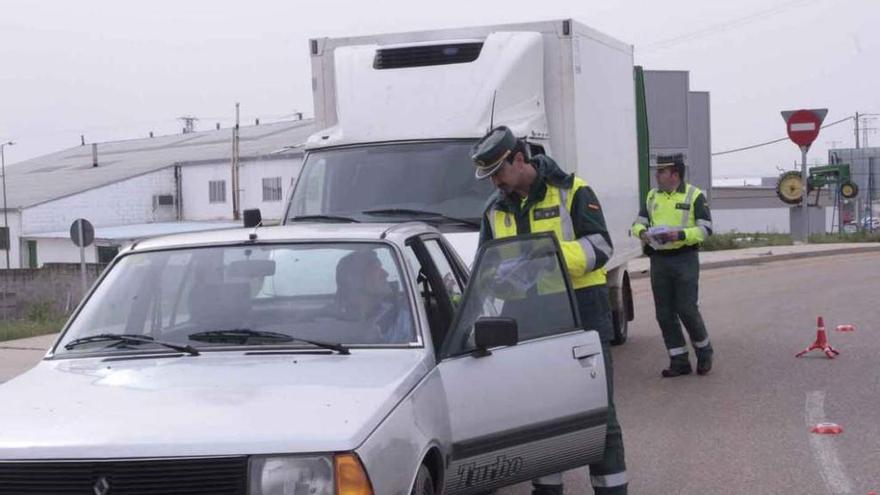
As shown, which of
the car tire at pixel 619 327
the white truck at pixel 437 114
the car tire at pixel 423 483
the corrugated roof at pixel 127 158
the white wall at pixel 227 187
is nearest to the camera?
the car tire at pixel 423 483

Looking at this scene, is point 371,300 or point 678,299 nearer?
point 371,300

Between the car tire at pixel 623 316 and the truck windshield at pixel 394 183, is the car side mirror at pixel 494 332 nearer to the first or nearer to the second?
the truck windshield at pixel 394 183

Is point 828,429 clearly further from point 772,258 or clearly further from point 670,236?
point 772,258

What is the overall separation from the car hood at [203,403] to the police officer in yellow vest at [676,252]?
6.13 metres

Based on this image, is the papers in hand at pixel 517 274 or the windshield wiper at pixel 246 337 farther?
the papers in hand at pixel 517 274

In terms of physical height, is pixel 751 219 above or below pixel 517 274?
below

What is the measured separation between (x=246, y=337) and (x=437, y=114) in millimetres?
5890

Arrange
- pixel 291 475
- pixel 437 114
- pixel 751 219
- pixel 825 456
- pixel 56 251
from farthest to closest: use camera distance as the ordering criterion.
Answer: pixel 751 219 → pixel 56 251 → pixel 437 114 → pixel 825 456 → pixel 291 475

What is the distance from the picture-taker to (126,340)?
18.9 ft

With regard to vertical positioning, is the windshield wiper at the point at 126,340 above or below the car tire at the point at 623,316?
above

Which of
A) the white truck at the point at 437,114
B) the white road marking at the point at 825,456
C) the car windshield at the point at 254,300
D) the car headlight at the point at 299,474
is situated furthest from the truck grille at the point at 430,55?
the car headlight at the point at 299,474

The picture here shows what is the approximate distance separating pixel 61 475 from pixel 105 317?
173 centimetres

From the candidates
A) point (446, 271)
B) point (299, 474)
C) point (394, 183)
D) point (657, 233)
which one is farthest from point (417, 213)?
point (299, 474)

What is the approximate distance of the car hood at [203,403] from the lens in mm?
4434
